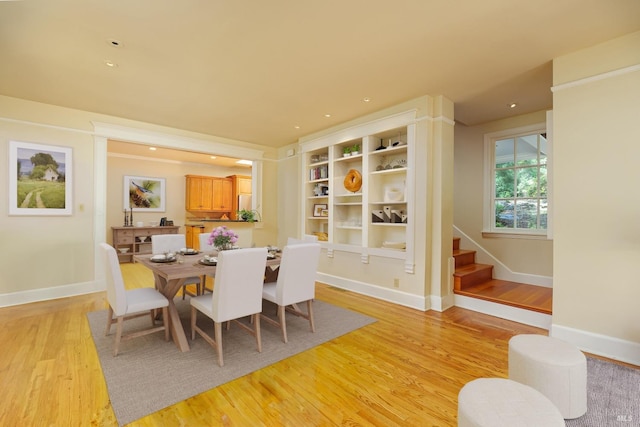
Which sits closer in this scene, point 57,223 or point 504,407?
point 504,407

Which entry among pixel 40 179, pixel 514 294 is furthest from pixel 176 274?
pixel 514 294

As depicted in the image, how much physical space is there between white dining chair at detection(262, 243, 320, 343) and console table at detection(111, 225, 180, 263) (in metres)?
5.47

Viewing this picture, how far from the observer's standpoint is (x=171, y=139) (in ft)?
16.2

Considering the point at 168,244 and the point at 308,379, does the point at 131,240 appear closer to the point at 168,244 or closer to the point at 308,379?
the point at 168,244

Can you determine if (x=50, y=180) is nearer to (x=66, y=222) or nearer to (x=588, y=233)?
(x=66, y=222)

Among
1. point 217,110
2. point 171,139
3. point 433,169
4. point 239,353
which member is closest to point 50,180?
point 171,139

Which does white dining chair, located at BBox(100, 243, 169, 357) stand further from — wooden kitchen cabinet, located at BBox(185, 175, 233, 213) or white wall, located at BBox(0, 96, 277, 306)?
wooden kitchen cabinet, located at BBox(185, 175, 233, 213)

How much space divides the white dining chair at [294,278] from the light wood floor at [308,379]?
48 cm

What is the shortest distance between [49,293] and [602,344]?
20.8 ft

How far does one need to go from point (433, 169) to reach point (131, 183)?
734 cm

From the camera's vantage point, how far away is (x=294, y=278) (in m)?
2.83

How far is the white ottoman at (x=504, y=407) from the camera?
1.16 m

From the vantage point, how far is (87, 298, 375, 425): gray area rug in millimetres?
1926

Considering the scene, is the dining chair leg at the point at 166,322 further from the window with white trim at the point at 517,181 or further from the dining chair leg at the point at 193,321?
the window with white trim at the point at 517,181
